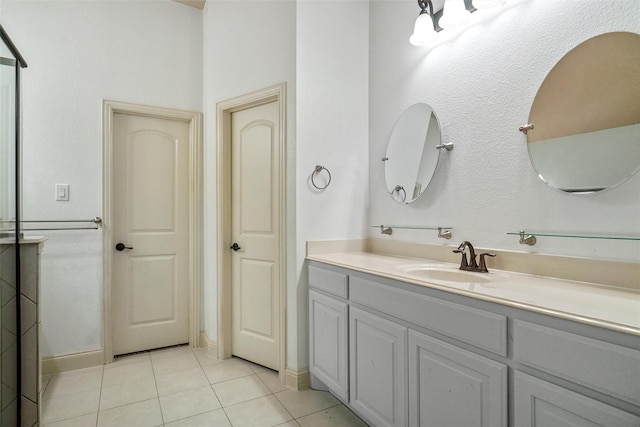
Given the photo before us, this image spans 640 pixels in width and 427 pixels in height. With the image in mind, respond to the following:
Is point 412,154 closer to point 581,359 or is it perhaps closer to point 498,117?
point 498,117

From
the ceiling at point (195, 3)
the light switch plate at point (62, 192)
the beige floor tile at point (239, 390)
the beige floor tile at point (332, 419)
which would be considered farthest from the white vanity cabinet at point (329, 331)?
the ceiling at point (195, 3)

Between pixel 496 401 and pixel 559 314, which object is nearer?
pixel 559 314

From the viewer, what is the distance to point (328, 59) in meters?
2.27

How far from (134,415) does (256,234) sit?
4.29 feet

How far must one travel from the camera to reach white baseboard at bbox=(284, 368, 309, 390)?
2145 mm

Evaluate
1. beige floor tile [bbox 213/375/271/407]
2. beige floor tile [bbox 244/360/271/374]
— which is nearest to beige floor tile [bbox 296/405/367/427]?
beige floor tile [bbox 213/375/271/407]

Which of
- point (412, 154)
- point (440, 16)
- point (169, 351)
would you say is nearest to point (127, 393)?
point (169, 351)

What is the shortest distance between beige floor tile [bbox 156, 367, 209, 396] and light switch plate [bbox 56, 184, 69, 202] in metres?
1.46

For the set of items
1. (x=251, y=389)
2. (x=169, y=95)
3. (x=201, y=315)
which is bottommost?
(x=251, y=389)

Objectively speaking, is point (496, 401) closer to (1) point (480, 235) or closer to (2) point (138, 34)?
(1) point (480, 235)

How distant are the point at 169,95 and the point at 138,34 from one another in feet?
1.67

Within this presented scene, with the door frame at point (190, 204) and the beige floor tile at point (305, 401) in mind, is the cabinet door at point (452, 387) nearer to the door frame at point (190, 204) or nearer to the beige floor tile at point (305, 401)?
the beige floor tile at point (305, 401)

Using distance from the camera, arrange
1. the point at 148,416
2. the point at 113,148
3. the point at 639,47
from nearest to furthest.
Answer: the point at 639,47 → the point at 148,416 → the point at 113,148

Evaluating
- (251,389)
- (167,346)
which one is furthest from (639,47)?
(167,346)
